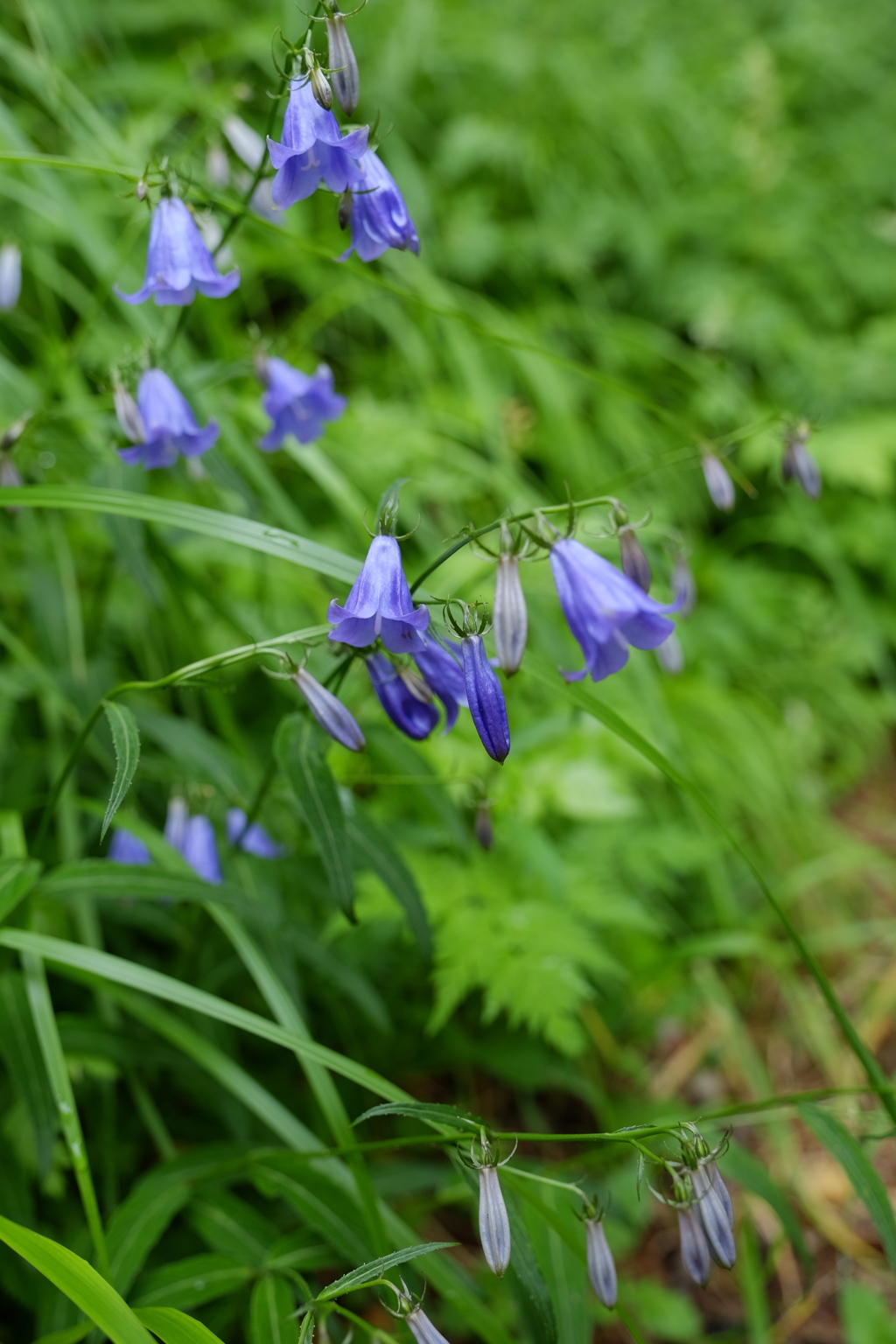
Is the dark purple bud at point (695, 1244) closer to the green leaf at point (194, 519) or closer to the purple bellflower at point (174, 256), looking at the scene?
the green leaf at point (194, 519)

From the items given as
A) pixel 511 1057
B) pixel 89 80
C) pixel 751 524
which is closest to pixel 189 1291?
pixel 511 1057

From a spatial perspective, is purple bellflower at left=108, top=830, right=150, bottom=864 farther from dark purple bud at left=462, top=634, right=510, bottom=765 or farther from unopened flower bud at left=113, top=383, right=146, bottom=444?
dark purple bud at left=462, top=634, right=510, bottom=765

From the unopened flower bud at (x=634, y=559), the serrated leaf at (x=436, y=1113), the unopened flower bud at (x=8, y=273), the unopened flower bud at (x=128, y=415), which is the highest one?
the unopened flower bud at (x=8, y=273)

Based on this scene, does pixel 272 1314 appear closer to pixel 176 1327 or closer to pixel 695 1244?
pixel 176 1327

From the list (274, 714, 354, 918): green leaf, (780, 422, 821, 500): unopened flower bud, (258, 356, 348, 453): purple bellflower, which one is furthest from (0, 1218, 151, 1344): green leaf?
(780, 422, 821, 500): unopened flower bud

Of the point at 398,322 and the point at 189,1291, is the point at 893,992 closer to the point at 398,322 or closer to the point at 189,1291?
the point at 189,1291

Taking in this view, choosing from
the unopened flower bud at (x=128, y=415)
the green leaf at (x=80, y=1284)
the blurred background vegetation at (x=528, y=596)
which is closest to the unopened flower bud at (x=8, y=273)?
the blurred background vegetation at (x=528, y=596)
